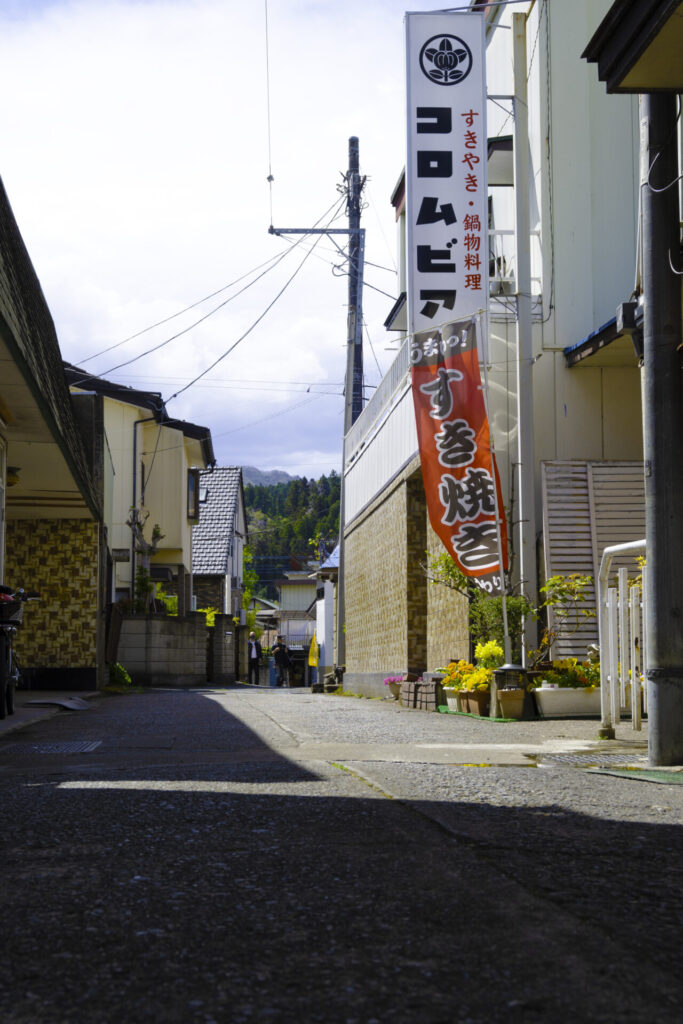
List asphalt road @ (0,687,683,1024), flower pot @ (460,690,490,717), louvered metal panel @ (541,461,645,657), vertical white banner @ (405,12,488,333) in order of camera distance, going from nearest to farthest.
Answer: asphalt road @ (0,687,683,1024) < flower pot @ (460,690,490,717) < vertical white banner @ (405,12,488,333) < louvered metal panel @ (541,461,645,657)

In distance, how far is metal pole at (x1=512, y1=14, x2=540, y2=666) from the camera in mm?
11594

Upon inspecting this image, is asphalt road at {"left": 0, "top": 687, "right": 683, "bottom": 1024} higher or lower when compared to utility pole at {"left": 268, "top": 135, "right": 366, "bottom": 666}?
lower

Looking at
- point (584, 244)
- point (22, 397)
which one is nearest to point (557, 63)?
point (584, 244)

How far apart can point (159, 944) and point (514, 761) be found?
14.1 ft

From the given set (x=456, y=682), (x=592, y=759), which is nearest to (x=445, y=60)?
(x=456, y=682)

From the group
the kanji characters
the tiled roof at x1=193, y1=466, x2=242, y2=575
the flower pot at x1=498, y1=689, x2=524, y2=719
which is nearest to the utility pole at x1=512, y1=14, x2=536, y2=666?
the kanji characters

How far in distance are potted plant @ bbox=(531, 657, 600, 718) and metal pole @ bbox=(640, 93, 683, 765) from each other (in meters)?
4.75

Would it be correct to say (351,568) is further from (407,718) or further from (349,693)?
(407,718)

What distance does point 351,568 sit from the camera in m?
22.8

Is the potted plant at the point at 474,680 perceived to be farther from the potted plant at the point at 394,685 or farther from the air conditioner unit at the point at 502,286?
the air conditioner unit at the point at 502,286

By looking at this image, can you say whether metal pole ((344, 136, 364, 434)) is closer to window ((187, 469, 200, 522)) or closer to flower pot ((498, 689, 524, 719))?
window ((187, 469, 200, 522))

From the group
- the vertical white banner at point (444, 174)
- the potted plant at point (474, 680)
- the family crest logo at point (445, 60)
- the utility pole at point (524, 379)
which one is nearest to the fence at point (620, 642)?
the potted plant at point (474, 680)

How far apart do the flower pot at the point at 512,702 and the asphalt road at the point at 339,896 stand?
5109 mm

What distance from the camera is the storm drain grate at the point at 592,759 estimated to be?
6043 mm
